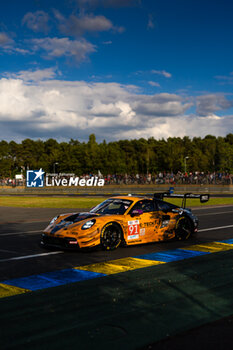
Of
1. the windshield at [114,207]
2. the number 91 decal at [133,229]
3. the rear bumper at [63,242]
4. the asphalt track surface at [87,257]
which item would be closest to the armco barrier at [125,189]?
the asphalt track surface at [87,257]

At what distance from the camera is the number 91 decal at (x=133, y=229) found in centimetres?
962

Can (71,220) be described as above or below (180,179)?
below

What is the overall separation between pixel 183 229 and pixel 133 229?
6.50 feet

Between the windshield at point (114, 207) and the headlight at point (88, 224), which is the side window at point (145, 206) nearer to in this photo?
the windshield at point (114, 207)

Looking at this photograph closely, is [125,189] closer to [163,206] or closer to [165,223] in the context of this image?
[163,206]

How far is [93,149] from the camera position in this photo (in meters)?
90.3

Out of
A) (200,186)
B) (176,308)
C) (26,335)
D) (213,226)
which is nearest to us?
(26,335)

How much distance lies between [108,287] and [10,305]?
151 cm

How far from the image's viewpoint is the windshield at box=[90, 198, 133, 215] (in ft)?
32.4

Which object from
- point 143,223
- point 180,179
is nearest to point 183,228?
point 143,223

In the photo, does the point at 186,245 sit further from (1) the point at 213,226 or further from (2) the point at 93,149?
(2) the point at 93,149

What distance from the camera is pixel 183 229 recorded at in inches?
434

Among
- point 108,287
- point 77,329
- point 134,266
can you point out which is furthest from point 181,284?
point 77,329

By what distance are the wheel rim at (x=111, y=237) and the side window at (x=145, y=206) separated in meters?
0.83
